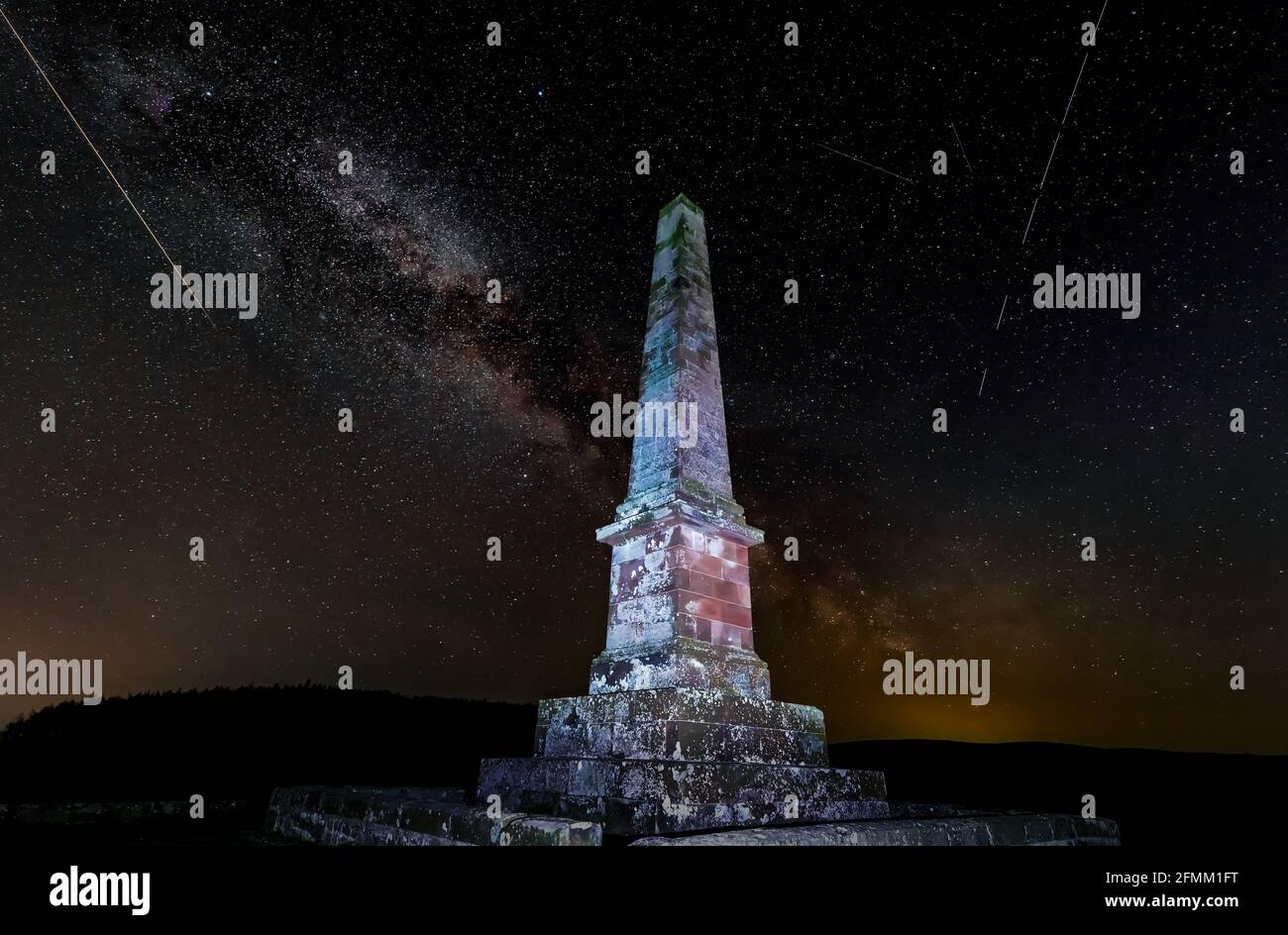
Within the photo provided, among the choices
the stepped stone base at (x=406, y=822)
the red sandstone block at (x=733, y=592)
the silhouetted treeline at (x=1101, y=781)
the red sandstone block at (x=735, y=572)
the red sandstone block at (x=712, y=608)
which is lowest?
the silhouetted treeline at (x=1101, y=781)

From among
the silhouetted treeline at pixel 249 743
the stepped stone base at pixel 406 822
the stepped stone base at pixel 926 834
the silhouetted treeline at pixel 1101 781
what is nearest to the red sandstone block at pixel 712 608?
the stepped stone base at pixel 926 834

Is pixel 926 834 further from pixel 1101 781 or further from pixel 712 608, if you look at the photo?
pixel 1101 781

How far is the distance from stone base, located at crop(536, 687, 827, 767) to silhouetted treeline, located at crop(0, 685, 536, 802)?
1017 cm

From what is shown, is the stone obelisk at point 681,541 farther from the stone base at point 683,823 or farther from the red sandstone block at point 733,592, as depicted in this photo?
the stone base at point 683,823

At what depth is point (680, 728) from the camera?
193 inches

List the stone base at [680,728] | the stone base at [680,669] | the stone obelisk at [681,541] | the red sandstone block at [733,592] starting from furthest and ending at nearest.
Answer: the red sandstone block at [733,592]
the stone obelisk at [681,541]
the stone base at [680,669]
the stone base at [680,728]

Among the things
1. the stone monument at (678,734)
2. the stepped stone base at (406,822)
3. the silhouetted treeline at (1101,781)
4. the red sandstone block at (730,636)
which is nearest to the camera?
the stepped stone base at (406,822)

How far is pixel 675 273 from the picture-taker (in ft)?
24.7

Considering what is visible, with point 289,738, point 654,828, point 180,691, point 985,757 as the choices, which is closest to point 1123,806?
point 985,757

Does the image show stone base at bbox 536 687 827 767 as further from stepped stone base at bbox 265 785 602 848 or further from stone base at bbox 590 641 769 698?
stepped stone base at bbox 265 785 602 848

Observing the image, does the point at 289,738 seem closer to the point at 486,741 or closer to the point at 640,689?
the point at 486,741

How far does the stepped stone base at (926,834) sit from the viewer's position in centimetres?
324

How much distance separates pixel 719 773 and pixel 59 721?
18647mm

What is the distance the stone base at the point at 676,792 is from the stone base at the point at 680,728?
0.23m
